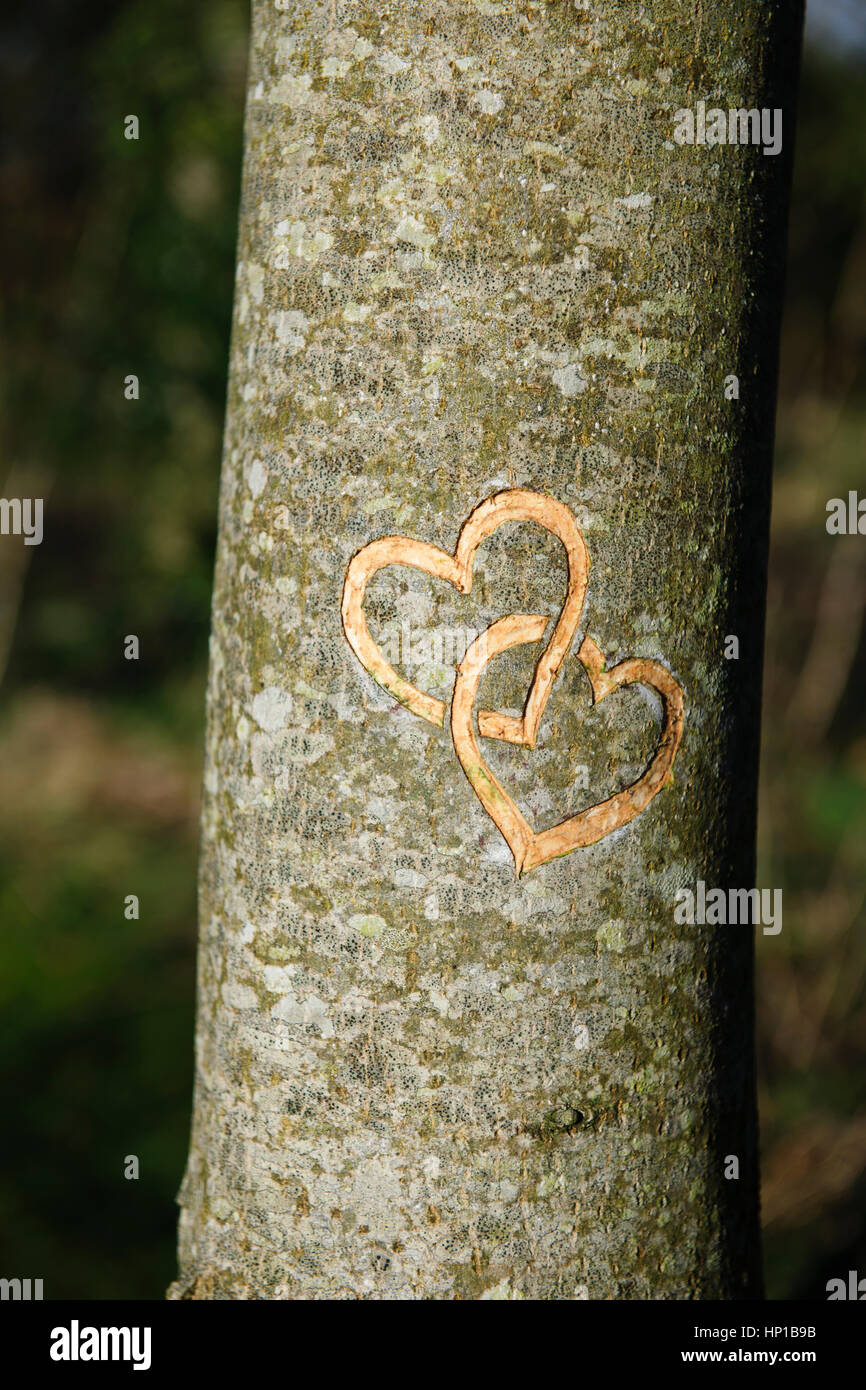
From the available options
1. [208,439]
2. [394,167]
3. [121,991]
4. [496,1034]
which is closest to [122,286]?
[208,439]

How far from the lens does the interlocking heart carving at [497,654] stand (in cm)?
98

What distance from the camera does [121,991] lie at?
4676mm

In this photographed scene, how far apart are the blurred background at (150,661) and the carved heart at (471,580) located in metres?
3.07

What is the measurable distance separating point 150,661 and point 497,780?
23.1 feet

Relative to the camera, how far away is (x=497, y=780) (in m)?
0.99

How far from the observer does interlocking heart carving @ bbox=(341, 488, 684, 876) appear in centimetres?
98
